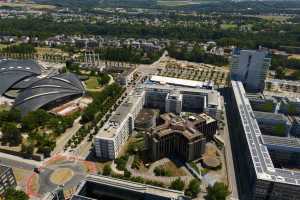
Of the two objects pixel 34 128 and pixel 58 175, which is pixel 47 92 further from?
pixel 58 175

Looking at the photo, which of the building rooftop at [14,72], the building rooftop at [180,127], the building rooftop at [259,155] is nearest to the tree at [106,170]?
the building rooftop at [180,127]

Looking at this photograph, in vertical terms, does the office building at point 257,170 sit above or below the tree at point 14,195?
above

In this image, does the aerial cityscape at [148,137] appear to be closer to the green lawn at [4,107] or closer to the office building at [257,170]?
the office building at [257,170]

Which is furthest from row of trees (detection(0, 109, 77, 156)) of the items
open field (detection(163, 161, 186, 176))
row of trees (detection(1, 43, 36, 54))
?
row of trees (detection(1, 43, 36, 54))

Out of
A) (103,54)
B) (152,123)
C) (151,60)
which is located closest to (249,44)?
(151,60)

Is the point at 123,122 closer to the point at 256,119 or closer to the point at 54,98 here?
the point at 54,98

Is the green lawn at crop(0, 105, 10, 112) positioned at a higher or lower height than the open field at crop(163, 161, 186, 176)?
higher

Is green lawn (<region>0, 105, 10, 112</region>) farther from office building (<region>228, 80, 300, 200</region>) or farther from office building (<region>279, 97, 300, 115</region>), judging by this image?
office building (<region>279, 97, 300, 115</region>)
